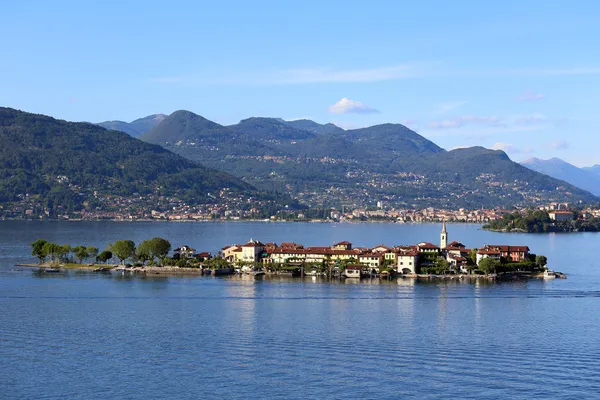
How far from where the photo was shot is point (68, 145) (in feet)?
430

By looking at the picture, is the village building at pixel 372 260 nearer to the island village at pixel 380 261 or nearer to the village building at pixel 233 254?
the island village at pixel 380 261

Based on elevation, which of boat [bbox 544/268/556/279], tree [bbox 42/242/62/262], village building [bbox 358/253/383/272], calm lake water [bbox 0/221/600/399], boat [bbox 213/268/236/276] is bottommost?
calm lake water [bbox 0/221/600/399]

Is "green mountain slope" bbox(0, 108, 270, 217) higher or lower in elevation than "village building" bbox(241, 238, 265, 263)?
higher

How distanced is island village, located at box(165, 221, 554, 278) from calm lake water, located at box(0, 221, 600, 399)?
15.7 feet

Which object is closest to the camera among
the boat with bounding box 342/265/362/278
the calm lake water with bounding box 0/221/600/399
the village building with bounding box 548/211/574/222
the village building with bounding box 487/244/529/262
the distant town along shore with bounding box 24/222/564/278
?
the calm lake water with bounding box 0/221/600/399

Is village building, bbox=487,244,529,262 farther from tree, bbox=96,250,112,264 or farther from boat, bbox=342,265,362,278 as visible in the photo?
tree, bbox=96,250,112,264

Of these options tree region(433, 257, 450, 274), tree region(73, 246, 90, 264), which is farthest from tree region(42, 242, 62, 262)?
tree region(433, 257, 450, 274)

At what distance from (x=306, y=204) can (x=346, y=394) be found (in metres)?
137

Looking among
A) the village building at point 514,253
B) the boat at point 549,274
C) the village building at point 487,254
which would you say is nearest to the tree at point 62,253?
the village building at point 487,254

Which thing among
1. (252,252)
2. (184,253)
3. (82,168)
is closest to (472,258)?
(252,252)

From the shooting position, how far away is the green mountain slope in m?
114

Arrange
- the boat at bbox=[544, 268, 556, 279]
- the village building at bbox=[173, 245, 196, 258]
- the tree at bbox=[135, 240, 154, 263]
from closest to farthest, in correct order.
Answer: the boat at bbox=[544, 268, 556, 279], the tree at bbox=[135, 240, 154, 263], the village building at bbox=[173, 245, 196, 258]

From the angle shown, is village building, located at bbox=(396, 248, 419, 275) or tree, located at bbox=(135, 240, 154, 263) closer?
village building, located at bbox=(396, 248, 419, 275)

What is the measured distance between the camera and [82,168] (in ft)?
411
